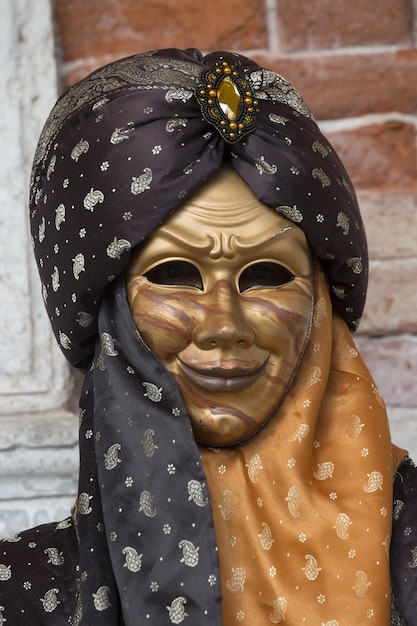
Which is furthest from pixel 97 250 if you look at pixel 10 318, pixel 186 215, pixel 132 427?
pixel 10 318

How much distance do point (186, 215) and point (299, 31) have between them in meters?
0.82

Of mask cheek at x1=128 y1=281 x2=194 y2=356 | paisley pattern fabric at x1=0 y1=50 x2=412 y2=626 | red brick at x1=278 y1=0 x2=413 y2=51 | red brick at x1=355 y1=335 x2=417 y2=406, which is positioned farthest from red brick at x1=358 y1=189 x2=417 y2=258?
mask cheek at x1=128 y1=281 x2=194 y2=356

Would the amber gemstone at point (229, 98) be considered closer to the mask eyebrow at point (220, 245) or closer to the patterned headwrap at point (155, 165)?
the patterned headwrap at point (155, 165)

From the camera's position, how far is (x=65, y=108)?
5.80 feet

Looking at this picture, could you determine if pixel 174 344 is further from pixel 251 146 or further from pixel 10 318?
pixel 10 318

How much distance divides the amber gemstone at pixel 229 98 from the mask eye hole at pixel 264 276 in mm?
205

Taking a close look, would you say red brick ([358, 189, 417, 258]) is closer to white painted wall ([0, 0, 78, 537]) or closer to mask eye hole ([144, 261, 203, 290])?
white painted wall ([0, 0, 78, 537])

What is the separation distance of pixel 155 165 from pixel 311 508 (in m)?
0.50

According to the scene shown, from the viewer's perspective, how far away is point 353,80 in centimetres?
233

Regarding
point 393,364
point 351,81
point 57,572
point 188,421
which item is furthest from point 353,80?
point 57,572

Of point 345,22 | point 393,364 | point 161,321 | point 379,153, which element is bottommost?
point 393,364

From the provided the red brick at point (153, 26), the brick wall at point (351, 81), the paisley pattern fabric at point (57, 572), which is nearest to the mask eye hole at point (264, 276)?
the paisley pattern fabric at point (57, 572)

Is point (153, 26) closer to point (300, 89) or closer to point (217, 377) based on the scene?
point (300, 89)

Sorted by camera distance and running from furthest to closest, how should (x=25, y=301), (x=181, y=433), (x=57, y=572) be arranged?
1. (x=25, y=301)
2. (x=57, y=572)
3. (x=181, y=433)
